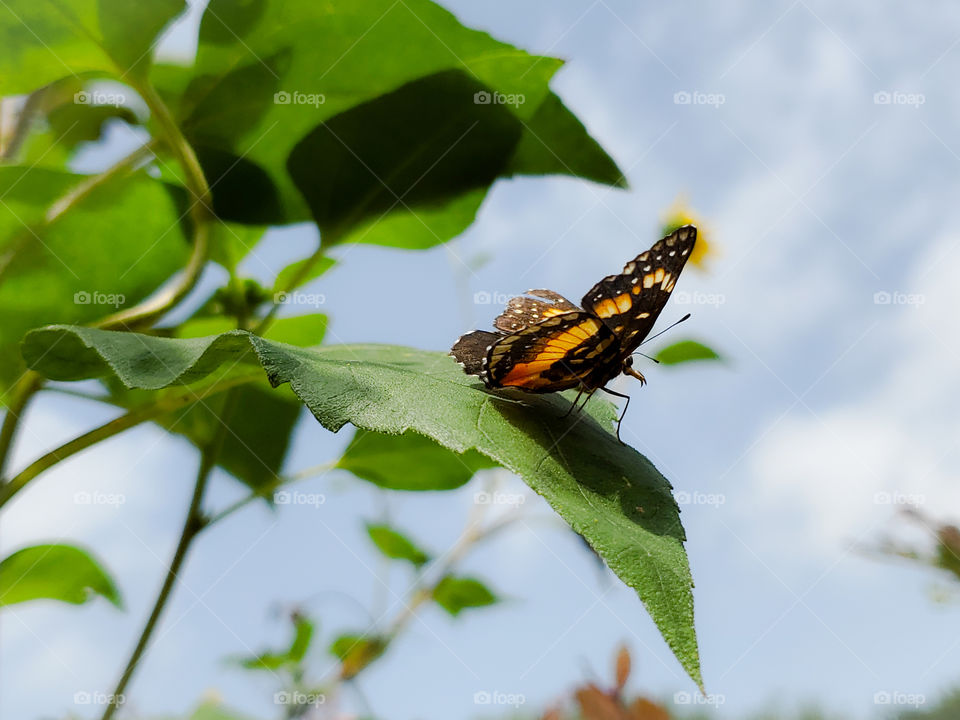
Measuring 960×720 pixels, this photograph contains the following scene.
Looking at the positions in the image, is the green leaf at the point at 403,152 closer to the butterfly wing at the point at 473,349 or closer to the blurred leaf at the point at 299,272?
the blurred leaf at the point at 299,272

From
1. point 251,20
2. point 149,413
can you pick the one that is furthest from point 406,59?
point 149,413

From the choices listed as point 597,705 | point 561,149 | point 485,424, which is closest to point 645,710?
point 597,705

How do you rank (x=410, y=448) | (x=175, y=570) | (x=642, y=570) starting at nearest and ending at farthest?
1. (x=642, y=570)
2. (x=175, y=570)
3. (x=410, y=448)

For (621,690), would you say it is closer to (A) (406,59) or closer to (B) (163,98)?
(A) (406,59)

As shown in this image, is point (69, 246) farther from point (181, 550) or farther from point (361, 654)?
point (361, 654)

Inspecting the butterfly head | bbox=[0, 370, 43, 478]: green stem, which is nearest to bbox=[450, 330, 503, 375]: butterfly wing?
the butterfly head
